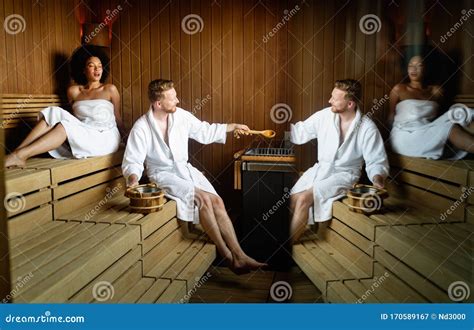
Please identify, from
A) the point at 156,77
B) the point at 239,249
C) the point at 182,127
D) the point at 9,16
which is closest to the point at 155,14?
the point at 156,77

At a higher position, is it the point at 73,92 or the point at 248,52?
the point at 248,52

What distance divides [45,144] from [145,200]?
0.61 m

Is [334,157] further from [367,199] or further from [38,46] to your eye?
[38,46]

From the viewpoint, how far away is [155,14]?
197cm

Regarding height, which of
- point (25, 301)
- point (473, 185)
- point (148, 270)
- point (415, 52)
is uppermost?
point (415, 52)

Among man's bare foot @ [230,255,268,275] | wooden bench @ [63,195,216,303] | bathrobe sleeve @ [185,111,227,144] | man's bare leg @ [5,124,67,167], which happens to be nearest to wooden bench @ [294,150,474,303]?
man's bare foot @ [230,255,268,275]

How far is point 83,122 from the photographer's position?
222cm

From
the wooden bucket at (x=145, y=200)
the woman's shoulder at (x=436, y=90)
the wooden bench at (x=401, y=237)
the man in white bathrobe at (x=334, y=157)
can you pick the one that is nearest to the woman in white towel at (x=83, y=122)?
the wooden bucket at (x=145, y=200)

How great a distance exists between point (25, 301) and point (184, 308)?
70 centimetres

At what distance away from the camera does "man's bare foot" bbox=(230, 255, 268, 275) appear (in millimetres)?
2010

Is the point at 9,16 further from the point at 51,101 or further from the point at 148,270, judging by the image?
the point at 148,270

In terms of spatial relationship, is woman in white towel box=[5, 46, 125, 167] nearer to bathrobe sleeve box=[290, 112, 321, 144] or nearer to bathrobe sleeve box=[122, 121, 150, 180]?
bathrobe sleeve box=[122, 121, 150, 180]

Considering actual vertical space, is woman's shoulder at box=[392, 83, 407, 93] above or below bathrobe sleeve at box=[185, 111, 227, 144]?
above

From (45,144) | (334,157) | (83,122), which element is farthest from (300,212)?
(45,144)
